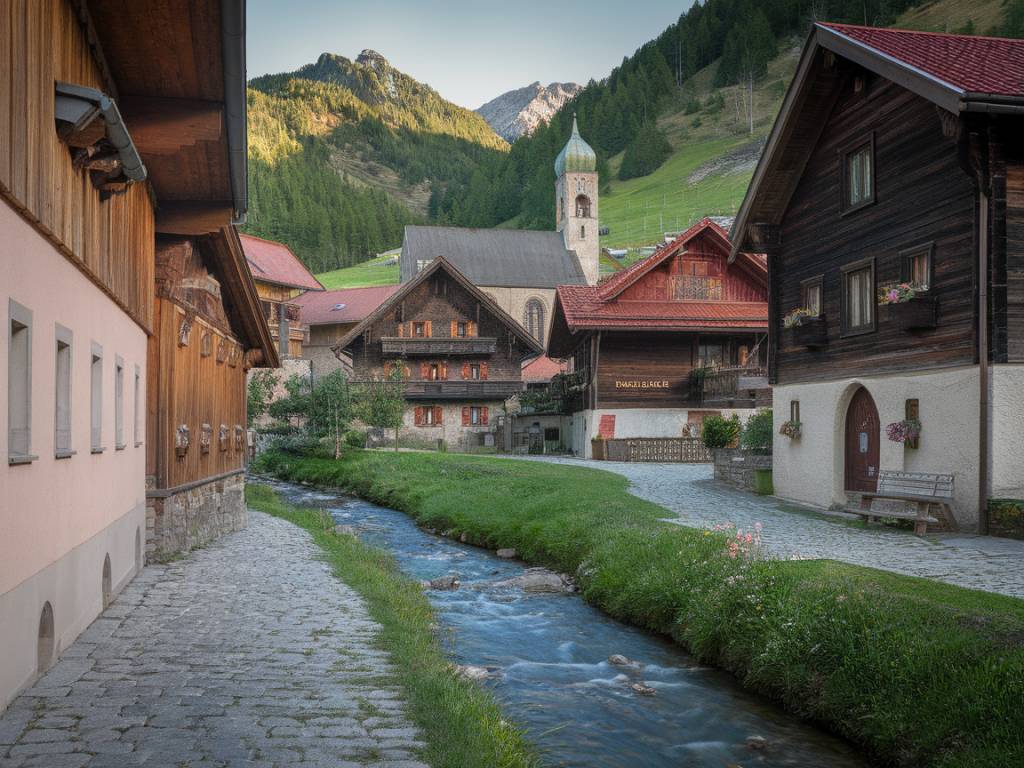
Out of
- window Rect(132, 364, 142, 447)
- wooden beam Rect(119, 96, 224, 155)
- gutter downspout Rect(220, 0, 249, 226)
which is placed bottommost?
window Rect(132, 364, 142, 447)

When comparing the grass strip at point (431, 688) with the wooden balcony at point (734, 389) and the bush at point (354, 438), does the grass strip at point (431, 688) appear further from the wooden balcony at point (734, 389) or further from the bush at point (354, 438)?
the bush at point (354, 438)

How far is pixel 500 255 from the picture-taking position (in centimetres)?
8438

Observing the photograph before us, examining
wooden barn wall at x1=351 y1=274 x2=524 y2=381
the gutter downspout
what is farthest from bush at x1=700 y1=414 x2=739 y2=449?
wooden barn wall at x1=351 y1=274 x2=524 y2=381

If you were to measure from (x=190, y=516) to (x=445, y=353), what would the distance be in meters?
38.6

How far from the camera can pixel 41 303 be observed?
718 centimetres

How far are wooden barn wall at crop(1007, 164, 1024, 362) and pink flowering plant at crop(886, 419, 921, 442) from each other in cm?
230

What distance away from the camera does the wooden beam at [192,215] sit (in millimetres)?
14055

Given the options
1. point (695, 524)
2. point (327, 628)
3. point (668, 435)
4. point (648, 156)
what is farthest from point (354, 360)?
point (648, 156)

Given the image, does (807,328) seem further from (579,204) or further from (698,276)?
(579,204)

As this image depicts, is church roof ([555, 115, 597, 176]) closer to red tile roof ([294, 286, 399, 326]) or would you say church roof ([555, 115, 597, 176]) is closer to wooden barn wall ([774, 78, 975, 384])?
red tile roof ([294, 286, 399, 326])

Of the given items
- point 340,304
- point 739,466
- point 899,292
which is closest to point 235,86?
point 899,292

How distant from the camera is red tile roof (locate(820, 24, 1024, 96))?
15.1m

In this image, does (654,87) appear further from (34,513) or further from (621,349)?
(34,513)

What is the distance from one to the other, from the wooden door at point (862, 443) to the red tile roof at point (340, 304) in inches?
1928
